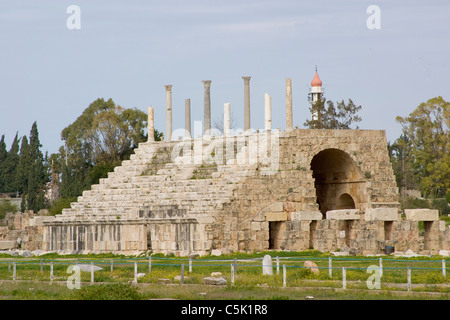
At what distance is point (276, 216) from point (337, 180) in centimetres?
704

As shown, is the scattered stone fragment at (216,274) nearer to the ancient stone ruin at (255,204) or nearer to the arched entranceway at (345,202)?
the ancient stone ruin at (255,204)

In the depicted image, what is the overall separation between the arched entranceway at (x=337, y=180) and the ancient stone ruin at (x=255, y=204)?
2.4 inches

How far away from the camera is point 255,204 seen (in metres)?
47.9

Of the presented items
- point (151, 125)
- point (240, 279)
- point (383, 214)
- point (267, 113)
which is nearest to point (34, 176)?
point (151, 125)

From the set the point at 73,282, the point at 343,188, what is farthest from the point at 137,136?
the point at 73,282

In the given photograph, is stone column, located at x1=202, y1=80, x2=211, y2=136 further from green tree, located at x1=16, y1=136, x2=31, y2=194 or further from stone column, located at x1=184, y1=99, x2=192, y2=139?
green tree, located at x1=16, y1=136, x2=31, y2=194

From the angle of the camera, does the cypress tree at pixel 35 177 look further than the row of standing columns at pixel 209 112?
Yes

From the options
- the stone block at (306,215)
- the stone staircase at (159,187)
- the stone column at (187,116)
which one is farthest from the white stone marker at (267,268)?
the stone column at (187,116)

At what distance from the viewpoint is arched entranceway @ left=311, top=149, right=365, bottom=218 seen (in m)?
51.6

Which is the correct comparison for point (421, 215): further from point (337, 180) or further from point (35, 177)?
point (35, 177)

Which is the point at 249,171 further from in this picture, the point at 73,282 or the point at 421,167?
the point at 421,167

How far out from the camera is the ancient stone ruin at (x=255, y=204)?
45.7m
